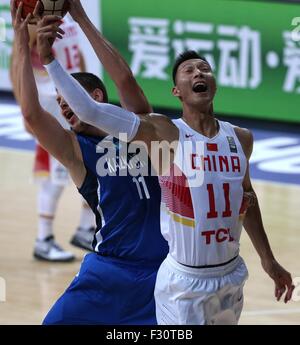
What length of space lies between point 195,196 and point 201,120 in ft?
1.32

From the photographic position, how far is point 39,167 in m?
10.2

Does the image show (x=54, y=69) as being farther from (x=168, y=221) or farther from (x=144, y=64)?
(x=144, y=64)

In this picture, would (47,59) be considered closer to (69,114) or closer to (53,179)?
(69,114)

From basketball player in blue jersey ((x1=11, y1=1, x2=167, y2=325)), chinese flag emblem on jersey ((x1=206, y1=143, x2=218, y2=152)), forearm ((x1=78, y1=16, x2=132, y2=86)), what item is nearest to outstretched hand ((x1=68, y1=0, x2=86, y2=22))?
forearm ((x1=78, y1=16, x2=132, y2=86))

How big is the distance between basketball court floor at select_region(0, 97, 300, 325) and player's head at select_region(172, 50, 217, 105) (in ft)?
9.32

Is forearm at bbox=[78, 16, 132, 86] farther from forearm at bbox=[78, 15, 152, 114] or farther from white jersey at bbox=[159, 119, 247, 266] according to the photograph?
white jersey at bbox=[159, 119, 247, 266]

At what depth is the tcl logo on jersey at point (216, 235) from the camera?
18.1ft

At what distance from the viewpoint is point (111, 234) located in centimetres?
609

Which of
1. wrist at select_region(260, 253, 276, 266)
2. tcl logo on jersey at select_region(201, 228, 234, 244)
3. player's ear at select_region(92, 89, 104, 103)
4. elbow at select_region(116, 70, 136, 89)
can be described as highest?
elbow at select_region(116, 70, 136, 89)

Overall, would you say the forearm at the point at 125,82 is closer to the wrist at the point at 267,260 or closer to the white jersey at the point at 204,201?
the white jersey at the point at 204,201

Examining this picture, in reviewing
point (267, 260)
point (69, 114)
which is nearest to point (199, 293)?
point (267, 260)

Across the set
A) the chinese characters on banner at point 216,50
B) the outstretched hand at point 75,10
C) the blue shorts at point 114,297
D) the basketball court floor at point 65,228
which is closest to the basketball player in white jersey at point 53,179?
the basketball court floor at point 65,228

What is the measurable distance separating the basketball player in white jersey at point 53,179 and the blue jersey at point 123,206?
145 inches

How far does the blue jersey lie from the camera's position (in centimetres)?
603
